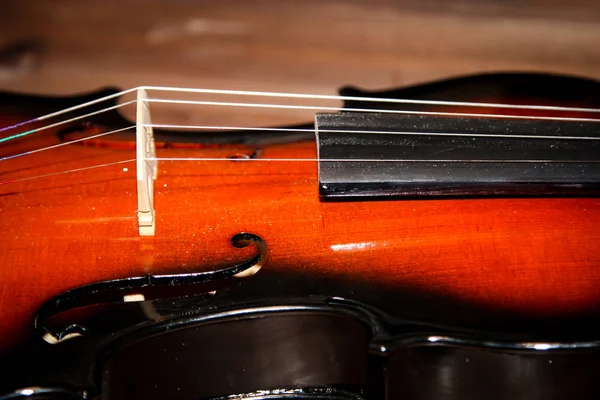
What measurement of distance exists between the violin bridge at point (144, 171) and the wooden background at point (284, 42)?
0.54 m

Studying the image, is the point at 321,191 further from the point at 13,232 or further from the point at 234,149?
the point at 13,232

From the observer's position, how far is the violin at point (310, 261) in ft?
2.30

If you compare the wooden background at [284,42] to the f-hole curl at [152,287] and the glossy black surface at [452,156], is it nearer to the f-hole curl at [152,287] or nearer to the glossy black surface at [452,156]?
the glossy black surface at [452,156]

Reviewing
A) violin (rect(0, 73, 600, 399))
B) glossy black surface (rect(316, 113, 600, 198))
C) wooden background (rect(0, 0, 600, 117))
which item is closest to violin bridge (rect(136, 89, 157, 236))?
violin (rect(0, 73, 600, 399))

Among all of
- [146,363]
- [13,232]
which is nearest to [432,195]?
[146,363]

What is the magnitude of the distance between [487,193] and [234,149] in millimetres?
368

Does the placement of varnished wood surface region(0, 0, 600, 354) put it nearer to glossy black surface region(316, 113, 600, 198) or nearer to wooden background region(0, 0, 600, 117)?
glossy black surface region(316, 113, 600, 198)

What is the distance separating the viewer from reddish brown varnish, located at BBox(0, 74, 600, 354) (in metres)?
0.74

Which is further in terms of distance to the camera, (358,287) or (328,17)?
(328,17)

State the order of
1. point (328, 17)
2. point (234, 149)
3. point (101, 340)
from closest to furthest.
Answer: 1. point (101, 340)
2. point (234, 149)
3. point (328, 17)

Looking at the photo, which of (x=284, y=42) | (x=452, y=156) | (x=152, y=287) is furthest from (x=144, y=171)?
(x=284, y=42)

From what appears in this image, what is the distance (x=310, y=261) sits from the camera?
756 mm

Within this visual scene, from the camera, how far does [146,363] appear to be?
2.35ft

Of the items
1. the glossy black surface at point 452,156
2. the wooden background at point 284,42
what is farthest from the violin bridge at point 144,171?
the wooden background at point 284,42
